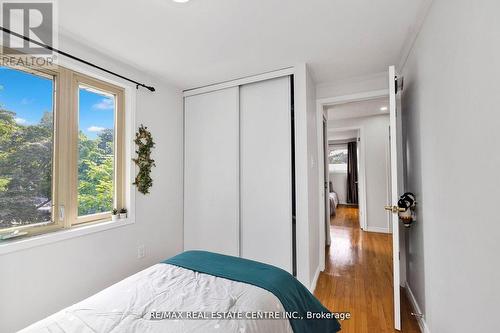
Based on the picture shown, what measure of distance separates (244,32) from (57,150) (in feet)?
6.19

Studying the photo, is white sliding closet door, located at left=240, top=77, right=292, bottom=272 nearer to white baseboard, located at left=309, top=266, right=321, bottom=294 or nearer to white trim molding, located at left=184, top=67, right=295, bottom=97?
white trim molding, located at left=184, top=67, right=295, bottom=97

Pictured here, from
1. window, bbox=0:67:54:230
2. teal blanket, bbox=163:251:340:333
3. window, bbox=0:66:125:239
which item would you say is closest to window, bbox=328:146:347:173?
teal blanket, bbox=163:251:340:333

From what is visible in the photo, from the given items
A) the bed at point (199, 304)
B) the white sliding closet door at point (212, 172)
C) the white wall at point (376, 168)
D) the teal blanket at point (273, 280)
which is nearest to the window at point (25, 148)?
the bed at point (199, 304)

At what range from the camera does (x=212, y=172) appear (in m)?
2.98

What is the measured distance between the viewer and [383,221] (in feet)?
15.4

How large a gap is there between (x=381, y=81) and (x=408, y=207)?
1.57m

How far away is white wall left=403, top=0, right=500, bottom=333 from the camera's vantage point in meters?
0.87

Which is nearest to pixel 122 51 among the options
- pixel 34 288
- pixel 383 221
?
pixel 34 288

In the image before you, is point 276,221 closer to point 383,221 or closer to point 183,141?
point 183,141

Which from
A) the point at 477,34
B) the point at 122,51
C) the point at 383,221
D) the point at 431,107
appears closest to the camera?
the point at 477,34

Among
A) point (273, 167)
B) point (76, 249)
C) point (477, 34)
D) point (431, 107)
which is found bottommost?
point (76, 249)

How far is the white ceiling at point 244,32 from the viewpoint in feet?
5.15

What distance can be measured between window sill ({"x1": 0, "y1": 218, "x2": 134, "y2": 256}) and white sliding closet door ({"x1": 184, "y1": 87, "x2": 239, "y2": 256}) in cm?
97

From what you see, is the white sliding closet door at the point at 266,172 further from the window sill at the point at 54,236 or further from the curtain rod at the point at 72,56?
the window sill at the point at 54,236
